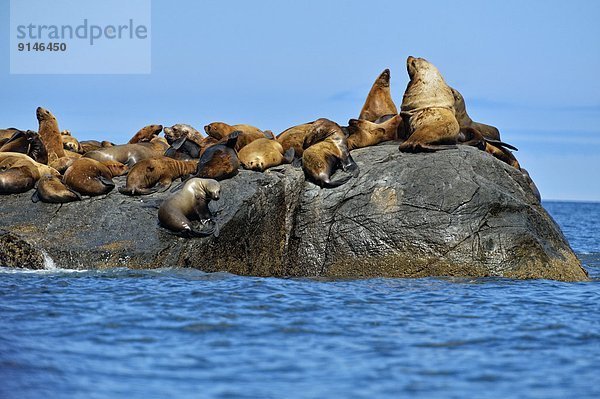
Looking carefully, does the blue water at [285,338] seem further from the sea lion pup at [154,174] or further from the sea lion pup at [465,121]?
the sea lion pup at [465,121]

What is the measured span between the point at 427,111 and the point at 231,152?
286 centimetres

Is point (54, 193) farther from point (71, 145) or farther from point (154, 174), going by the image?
point (71, 145)

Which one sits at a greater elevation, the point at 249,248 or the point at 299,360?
the point at 249,248

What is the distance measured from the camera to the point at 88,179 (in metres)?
11.5

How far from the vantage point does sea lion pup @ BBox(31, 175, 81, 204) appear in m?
11.2

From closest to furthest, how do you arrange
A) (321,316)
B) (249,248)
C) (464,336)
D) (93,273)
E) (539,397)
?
(539,397)
(464,336)
(321,316)
(93,273)
(249,248)

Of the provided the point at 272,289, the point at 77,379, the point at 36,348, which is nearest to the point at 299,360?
the point at 77,379

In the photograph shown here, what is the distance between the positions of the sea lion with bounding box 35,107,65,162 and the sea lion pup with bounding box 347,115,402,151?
5.03m

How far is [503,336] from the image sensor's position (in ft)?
24.0

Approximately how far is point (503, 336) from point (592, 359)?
86cm

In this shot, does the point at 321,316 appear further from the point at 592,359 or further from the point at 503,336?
the point at 592,359

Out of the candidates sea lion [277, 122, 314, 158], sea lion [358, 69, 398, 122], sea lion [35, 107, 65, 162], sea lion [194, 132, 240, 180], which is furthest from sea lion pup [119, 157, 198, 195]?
sea lion [358, 69, 398, 122]

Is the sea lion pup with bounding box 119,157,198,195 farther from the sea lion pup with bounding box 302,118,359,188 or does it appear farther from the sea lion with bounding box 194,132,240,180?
the sea lion pup with bounding box 302,118,359,188

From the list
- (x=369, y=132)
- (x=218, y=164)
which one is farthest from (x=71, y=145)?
(x=369, y=132)
